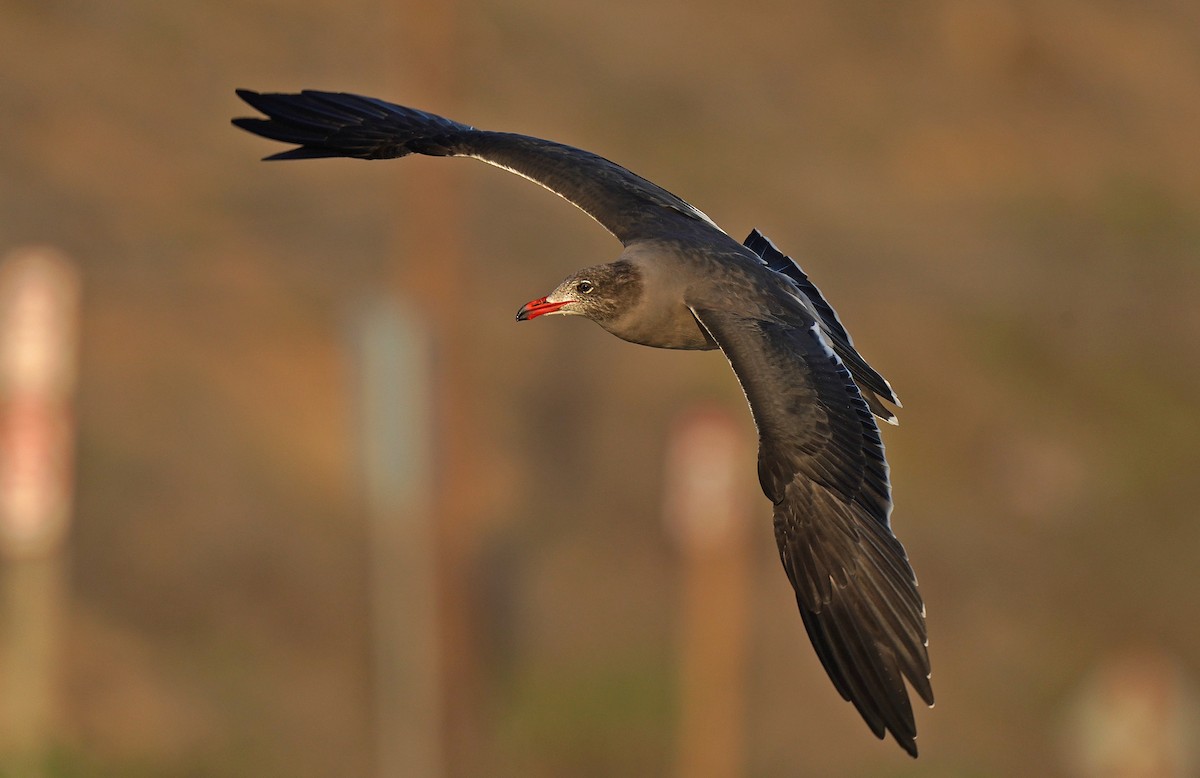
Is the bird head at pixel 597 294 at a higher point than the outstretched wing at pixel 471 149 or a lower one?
lower

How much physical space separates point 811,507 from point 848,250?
111ft

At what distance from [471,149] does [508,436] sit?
1876cm

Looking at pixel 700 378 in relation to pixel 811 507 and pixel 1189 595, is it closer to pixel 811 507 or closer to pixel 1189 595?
pixel 1189 595

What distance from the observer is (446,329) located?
20125 mm

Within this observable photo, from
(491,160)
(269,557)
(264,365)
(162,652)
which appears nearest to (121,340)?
(264,365)

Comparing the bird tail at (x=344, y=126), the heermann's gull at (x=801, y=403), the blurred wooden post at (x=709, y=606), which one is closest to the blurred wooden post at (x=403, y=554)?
the blurred wooden post at (x=709, y=606)

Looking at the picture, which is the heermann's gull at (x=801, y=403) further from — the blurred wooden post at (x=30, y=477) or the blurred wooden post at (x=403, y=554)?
the blurred wooden post at (x=403, y=554)

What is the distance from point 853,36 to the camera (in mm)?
55375

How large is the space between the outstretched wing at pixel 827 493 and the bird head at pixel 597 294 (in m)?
0.67

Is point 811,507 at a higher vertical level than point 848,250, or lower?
lower

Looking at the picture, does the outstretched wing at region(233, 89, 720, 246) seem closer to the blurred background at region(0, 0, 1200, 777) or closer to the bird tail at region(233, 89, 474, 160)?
the bird tail at region(233, 89, 474, 160)

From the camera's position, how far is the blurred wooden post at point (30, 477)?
58.5 feet

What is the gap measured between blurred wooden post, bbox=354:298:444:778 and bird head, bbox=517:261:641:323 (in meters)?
12.1

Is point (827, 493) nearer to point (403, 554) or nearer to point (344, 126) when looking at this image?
point (344, 126)
